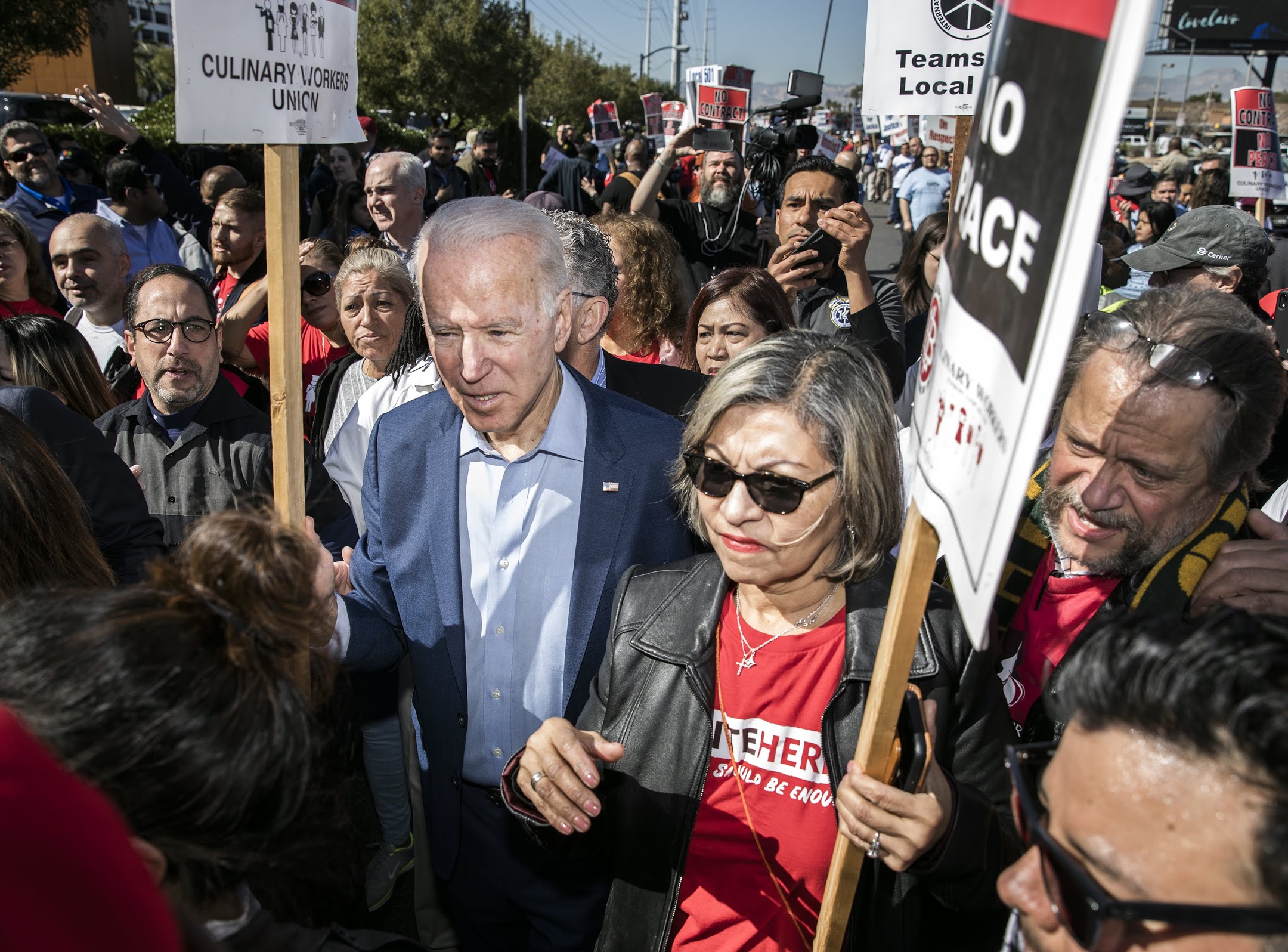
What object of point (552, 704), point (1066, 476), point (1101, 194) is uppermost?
point (1101, 194)

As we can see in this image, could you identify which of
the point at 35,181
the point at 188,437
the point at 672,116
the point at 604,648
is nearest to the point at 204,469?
the point at 188,437

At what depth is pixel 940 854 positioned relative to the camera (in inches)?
56.0

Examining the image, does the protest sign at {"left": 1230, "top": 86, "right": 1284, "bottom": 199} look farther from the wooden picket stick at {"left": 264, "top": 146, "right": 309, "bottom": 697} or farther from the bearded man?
the wooden picket stick at {"left": 264, "top": 146, "right": 309, "bottom": 697}

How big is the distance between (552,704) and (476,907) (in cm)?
59

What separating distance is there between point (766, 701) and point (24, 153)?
7678 millimetres

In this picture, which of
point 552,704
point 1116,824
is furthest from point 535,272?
point 1116,824

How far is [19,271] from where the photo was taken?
4.48 metres

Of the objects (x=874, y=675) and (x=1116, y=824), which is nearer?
(x=1116, y=824)

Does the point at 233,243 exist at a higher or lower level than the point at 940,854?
higher

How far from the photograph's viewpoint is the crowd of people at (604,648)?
3.29 feet

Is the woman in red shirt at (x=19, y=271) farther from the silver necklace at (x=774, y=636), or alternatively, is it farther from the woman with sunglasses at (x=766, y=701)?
the silver necklace at (x=774, y=636)

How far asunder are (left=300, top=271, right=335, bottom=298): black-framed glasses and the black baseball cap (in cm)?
411

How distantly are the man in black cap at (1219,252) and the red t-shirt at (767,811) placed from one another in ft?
11.5

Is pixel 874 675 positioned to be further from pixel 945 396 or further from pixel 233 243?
pixel 233 243
